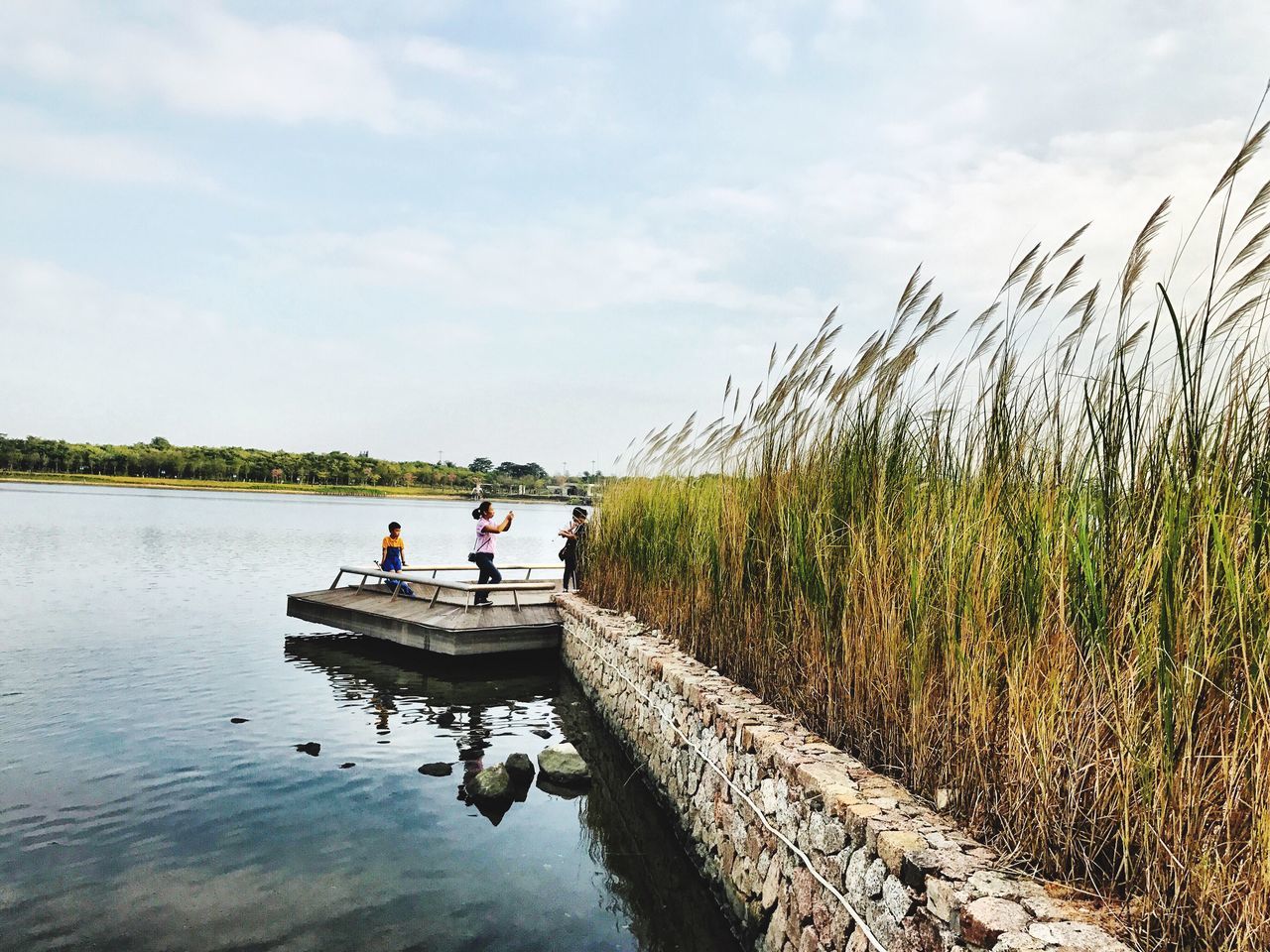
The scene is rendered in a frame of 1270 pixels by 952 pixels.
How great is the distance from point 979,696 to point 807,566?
1.61 metres

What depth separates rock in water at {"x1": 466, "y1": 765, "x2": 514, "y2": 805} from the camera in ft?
18.8

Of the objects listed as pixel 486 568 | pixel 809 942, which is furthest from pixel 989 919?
pixel 486 568

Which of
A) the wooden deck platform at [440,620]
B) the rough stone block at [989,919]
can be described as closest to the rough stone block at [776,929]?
the rough stone block at [989,919]

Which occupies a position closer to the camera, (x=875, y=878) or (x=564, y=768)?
(x=875, y=878)

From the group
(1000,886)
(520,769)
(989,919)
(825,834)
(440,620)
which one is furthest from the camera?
(440,620)

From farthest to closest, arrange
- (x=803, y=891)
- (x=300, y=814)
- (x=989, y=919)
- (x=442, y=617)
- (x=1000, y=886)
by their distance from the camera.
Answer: (x=442, y=617) < (x=300, y=814) < (x=803, y=891) < (x=1000, y=886) < (x=989, y=919)

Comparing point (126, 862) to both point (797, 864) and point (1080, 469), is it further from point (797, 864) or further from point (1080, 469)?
point (1080, 469)

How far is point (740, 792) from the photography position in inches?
160

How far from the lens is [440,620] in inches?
394

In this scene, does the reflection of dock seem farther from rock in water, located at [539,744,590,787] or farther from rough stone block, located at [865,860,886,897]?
rough stone block, located at [865,860,886,897]

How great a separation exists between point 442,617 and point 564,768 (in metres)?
4.38

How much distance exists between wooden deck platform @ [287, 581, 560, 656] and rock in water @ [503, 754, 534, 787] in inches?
142

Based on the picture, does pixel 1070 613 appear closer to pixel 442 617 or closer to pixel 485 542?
pixel 442 617

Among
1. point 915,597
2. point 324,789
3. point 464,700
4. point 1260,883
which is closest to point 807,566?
point 915,597
